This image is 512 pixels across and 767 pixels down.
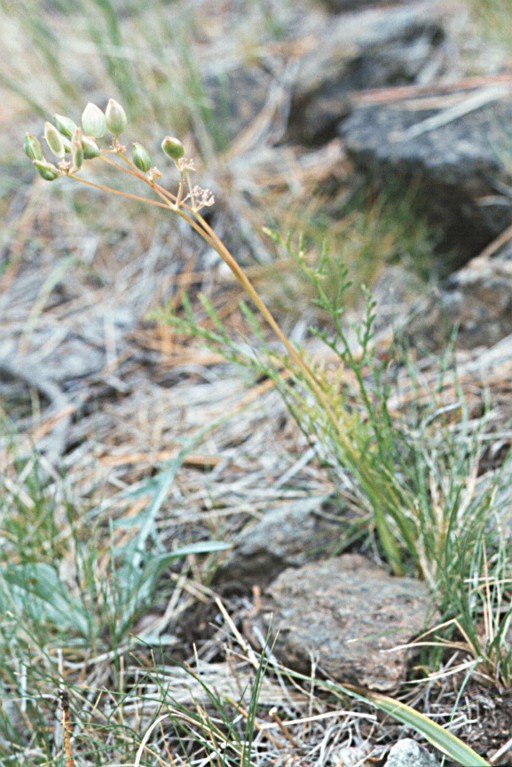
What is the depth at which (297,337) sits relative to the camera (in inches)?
85.9

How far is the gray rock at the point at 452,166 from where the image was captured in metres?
2.17

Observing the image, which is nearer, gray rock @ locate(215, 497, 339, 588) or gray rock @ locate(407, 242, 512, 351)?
gray rock @ locate(215, 497, 339, 588)

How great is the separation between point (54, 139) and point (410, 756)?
0.95 metres

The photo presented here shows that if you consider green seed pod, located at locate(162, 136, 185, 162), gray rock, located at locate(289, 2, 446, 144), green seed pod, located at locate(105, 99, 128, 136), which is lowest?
gray rock, located at locate(289, 2, 446, 144)

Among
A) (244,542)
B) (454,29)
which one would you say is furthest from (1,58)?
(244,542)

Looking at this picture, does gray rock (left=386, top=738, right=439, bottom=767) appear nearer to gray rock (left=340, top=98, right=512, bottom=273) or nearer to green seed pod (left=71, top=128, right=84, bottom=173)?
green seed pod (left=71, top=128, right=84, bottom=173)

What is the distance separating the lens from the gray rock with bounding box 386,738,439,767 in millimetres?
1010

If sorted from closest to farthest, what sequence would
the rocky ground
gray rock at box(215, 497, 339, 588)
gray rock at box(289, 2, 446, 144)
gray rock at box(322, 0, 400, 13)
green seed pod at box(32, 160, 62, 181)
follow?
green seed pod at box(32, 160, 62, 181), the rocky ground, gray rock at box(215, 497, 339, 588), gray rock at box(289, 2, 446, 144), gray rock at box(322, 0, 400, 13)

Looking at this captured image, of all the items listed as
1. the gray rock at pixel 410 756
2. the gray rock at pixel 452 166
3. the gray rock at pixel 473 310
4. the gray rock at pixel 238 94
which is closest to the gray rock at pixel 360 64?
the gray rock at pixel 238 94

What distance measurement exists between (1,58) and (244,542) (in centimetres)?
241

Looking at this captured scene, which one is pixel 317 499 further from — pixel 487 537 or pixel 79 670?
pixel 79 670

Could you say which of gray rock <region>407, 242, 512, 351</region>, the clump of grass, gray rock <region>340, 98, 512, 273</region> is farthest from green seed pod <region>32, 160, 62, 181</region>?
gray rock <region>340, 98, 512, 273</region>

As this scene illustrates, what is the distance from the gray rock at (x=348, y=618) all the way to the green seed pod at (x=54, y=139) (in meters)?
0.72

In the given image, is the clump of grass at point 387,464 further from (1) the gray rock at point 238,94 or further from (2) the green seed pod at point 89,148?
(1) the gray rock at point 238,94
